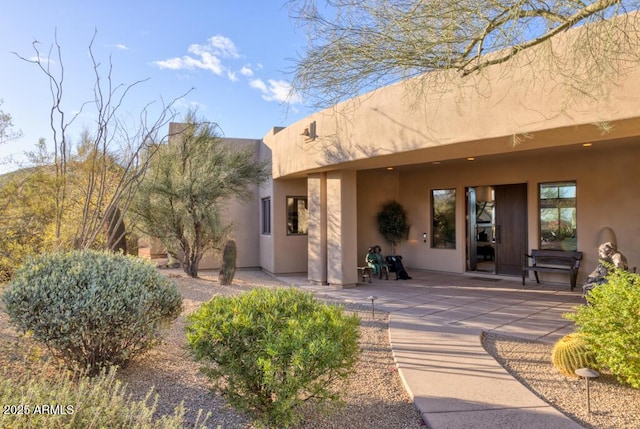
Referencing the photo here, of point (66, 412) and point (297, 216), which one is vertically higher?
point (297, 216)

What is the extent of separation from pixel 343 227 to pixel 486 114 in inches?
180

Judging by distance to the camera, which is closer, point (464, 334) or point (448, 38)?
point (448, 38)

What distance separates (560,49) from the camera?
190 inches

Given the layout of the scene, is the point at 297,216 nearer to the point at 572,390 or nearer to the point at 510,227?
the point at 510,227

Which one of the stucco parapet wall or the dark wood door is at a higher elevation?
the stucco parapet wall

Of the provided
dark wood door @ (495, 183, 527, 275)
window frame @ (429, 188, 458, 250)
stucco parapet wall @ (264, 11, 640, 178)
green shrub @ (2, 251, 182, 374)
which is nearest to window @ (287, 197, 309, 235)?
window frame @ (429, 188, 458, 250)

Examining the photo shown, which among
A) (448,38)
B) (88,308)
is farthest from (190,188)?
(448,38)

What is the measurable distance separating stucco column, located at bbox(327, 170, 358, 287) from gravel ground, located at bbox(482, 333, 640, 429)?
4751 millimetres

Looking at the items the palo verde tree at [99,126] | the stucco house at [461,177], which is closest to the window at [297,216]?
the stucco house at [461,177]

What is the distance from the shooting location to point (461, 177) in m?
11.4

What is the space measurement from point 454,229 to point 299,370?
9838 mm

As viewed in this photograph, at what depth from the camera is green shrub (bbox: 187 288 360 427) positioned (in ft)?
8.94

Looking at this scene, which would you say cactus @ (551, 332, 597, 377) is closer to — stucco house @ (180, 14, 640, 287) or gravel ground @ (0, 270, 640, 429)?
gravel ground @ (0, 270, 640, 429)

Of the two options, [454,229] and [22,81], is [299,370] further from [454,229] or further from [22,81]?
[454,229]
